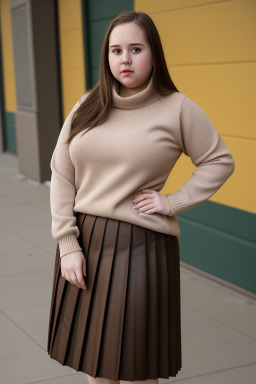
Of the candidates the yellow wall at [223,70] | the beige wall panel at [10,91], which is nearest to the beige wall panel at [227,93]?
the yellow wall at [223,70]

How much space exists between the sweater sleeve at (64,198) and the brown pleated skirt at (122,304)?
0.05 meters

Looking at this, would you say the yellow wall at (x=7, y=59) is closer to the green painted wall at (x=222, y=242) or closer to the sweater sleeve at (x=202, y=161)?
the green painted wall at (x=222, y=242)

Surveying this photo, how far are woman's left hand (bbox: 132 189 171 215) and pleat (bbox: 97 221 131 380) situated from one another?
77 millimetres

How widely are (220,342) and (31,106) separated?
595cm

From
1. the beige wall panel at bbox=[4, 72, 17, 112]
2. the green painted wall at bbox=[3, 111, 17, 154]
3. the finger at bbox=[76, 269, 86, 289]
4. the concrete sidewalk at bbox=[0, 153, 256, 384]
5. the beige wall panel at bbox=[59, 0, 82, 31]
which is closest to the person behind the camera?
the finger at bbox=[76, 269, 86, 289]

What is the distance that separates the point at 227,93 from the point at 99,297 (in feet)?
9.32

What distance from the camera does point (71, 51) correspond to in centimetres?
851

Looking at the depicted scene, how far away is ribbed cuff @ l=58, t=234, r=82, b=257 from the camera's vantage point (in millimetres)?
2309

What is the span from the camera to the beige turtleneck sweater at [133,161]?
7.25ft

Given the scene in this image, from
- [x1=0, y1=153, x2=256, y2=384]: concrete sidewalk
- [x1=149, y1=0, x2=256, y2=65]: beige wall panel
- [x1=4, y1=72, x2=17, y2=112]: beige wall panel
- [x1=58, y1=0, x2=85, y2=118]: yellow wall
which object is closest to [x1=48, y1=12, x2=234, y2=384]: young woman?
[x1=0, y1=153, x2=256, y2=384]: concrete sidewalk

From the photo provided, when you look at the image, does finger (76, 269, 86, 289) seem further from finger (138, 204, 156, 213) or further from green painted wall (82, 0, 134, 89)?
green painted wall (82, 0, 134, 89)

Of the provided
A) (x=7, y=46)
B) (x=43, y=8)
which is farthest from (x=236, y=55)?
(x=7, y=46)

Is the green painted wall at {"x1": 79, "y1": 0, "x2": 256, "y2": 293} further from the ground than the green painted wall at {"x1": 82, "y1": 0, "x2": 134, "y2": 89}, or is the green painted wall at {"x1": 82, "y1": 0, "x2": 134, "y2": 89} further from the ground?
the green painted wall at {"x1": 82, "y1": 0, "x2": 134, "y2": 89}

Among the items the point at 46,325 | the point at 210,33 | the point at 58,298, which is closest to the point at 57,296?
the point at 58,298
